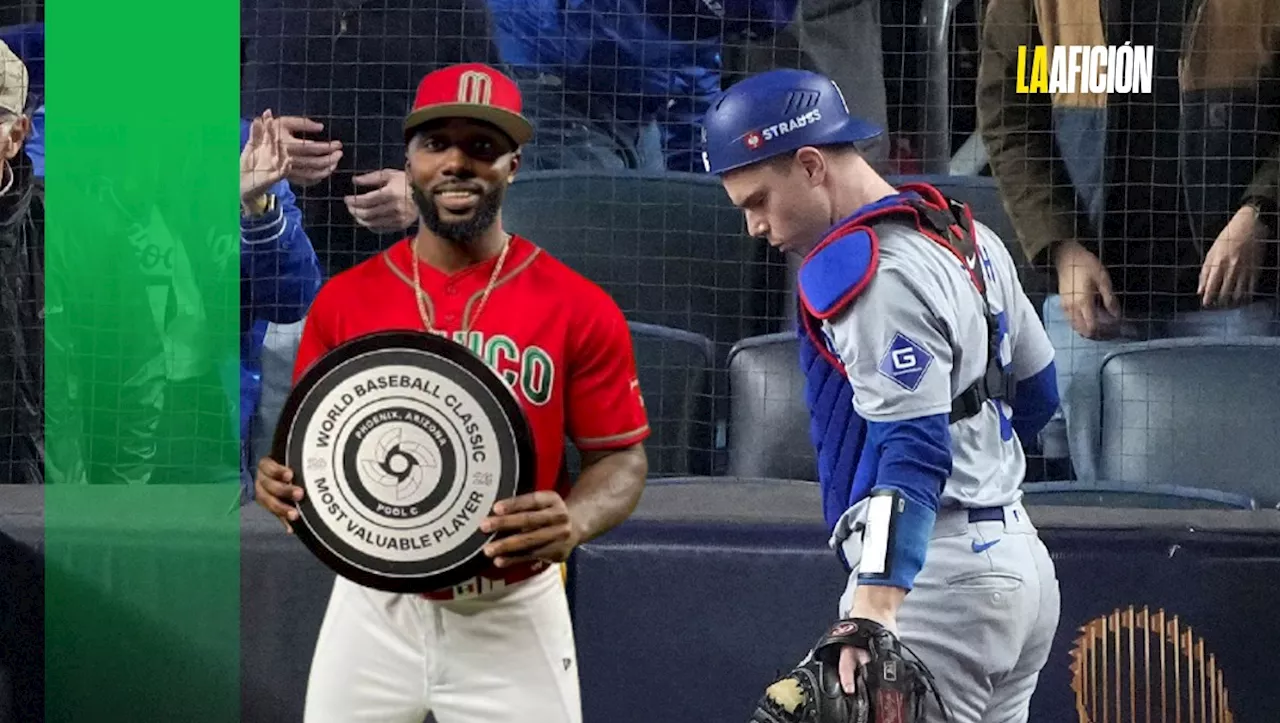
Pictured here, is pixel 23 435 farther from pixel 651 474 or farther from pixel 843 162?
pixel 843 162

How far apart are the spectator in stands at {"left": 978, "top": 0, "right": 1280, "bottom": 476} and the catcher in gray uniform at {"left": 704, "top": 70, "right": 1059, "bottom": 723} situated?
2.34 feet

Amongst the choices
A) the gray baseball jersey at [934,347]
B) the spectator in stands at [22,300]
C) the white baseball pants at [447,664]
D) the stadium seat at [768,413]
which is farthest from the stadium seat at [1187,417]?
the spectator in stands at [22,300]

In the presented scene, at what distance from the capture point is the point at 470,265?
10.0 ft

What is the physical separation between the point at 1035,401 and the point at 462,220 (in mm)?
1031

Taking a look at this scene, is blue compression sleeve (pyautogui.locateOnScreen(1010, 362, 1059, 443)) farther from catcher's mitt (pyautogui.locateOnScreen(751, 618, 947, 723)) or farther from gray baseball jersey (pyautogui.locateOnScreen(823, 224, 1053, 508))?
catcher's mitt (pyautogui.locateOnScreen(751, 618, 947, 723))

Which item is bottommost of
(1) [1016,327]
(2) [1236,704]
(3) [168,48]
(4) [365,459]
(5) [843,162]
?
(2) [1236,704]

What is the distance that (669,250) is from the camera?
4.05 metres

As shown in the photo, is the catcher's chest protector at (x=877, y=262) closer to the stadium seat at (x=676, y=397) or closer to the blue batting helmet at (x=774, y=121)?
the blue batting helmet at (x=774, y=121)

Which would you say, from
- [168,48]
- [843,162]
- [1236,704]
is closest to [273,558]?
[168,48]

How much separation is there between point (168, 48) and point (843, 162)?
1366 mm

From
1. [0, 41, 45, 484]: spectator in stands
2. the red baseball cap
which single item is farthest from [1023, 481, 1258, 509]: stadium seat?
[0, 41, 45, 484]: spectator in stands

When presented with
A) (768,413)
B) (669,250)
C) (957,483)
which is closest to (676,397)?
(768,413)

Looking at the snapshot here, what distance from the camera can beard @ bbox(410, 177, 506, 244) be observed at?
302 centimetres

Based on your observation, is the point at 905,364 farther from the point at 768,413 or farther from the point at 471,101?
the point at 768,413
